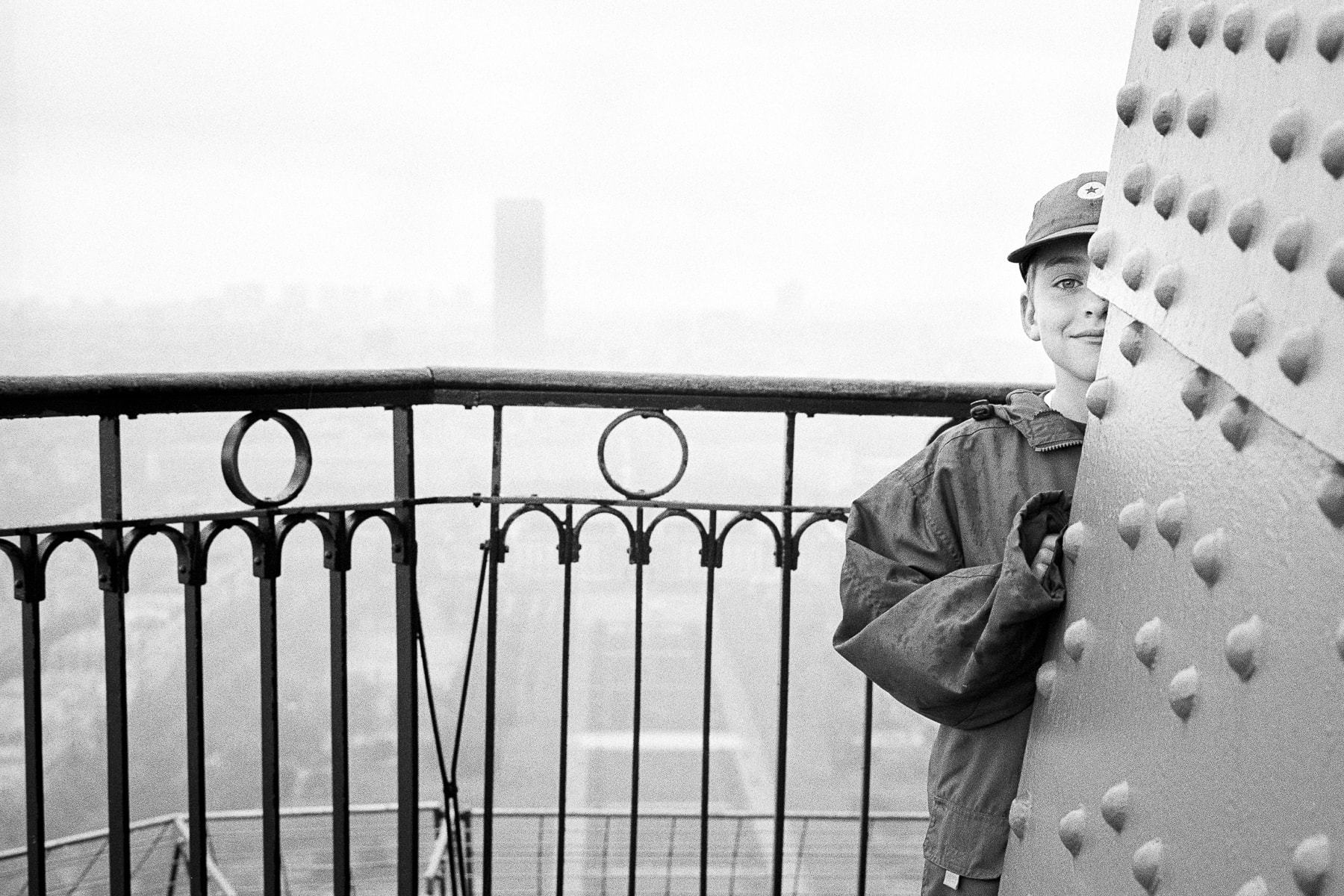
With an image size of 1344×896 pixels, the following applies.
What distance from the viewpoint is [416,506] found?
2.45 m

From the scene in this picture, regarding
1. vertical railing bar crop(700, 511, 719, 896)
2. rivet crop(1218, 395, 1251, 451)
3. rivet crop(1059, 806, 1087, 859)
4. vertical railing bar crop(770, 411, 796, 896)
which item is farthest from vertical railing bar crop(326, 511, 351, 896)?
rivet crop(1218, 395, 1251, 451)

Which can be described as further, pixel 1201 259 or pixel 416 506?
pixel 416 506

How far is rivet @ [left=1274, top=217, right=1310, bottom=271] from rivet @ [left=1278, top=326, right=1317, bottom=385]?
52mm

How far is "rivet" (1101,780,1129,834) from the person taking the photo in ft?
3.21

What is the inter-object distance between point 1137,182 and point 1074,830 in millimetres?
592

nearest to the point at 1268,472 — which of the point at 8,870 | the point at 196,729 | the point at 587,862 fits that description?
the point at 196,729

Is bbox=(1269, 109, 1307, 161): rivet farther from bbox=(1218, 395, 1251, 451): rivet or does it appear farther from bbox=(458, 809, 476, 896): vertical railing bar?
bbox=(458, 809, 476, 896): vertical railing bar

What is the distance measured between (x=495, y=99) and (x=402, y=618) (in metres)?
6.70

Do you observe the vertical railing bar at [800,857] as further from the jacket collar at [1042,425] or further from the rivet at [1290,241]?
the rivet at [1290,241]

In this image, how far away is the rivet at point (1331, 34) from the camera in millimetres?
769

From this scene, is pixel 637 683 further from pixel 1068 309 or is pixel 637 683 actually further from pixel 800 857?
pixel 800 857

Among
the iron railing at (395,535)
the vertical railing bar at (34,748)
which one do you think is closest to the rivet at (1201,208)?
the iron railing at (395,535)

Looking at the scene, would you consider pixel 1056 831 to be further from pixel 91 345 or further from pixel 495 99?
pixel 495 99

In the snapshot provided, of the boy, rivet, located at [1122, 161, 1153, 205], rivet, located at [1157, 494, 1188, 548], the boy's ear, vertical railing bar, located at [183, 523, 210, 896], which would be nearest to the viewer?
rivet, located at [1157, 494, 1188, 548]
